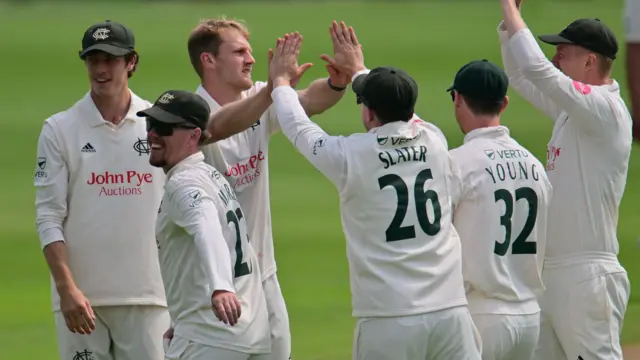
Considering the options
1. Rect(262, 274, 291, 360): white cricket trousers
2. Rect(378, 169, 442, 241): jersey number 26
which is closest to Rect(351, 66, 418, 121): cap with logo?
Rect(378, 169, 442, 241): jersey number 26

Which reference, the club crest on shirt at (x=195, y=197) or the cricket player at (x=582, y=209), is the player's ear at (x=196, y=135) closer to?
the club crest on shirt at (x=195, y=197)

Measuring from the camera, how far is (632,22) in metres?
11.4

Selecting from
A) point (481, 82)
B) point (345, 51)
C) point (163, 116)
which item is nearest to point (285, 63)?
point (345, 51)

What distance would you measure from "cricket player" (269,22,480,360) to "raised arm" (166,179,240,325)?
528 mm

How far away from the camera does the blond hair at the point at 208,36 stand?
251 inches

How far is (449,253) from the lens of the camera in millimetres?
5402

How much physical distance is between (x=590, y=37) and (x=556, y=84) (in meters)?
0.48

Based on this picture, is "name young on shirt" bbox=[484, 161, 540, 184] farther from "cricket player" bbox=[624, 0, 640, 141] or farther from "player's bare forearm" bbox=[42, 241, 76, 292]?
"cricket player" bbox=[624, 0, 640, 141]

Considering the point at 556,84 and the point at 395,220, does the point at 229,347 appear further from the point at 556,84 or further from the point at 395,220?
the point at 556,84

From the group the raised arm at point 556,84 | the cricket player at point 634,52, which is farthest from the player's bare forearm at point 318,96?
the cricket player at point 634,52

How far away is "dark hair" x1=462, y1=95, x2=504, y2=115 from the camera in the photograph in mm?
5871

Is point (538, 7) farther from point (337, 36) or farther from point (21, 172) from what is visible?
point (337, 36)

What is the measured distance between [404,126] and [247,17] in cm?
3463

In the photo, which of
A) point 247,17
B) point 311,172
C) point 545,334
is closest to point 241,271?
point 545,334
